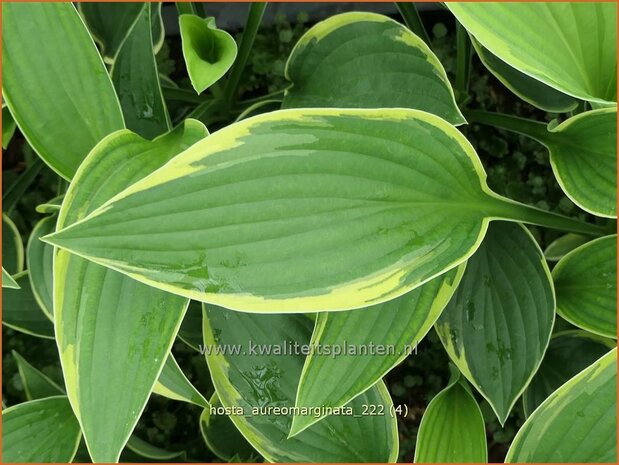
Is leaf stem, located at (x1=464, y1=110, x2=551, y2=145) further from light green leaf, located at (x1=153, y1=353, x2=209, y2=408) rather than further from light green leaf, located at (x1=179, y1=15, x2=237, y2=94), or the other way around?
light green leaf, located at (x1=153, y1=353, x2=209, y2=408)

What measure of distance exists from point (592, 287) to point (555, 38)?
31 centimetres

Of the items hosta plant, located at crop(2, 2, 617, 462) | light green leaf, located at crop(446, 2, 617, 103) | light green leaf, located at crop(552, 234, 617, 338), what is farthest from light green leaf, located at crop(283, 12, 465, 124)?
light green leaf, located at crop(552, 234, 617, 338)

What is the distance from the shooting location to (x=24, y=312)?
82 cm

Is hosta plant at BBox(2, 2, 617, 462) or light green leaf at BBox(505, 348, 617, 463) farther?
light green leaf at BBox(505, 348, 617, 463)

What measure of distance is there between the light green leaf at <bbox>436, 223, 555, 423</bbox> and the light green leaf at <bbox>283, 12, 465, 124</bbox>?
17 centimetres

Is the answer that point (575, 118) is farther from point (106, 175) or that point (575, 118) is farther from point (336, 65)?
point (106, 175)

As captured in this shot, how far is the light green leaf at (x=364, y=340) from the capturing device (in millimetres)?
590

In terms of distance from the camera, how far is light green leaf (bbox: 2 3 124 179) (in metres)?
0.57

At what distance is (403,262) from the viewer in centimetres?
49

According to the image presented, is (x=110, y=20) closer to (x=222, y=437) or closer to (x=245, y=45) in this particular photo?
(x=245, y=45)

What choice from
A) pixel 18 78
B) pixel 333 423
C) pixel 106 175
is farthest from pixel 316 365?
pixel 18 78

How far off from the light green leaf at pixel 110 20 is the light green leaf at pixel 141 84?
0.12m

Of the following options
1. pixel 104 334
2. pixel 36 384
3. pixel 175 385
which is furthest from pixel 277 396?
pixel 36 384

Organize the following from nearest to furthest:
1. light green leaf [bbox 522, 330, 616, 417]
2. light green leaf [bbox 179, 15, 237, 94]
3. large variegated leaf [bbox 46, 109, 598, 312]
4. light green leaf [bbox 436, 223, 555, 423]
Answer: large variegated leaf [bbox 46, 109, 598, 312] < light green leaf [bbox 179, 15, 237, 94] < light green leaf [bbox 436, 223, 555, 423] < light green leaf [bbox 522, 330, 616, 417]
